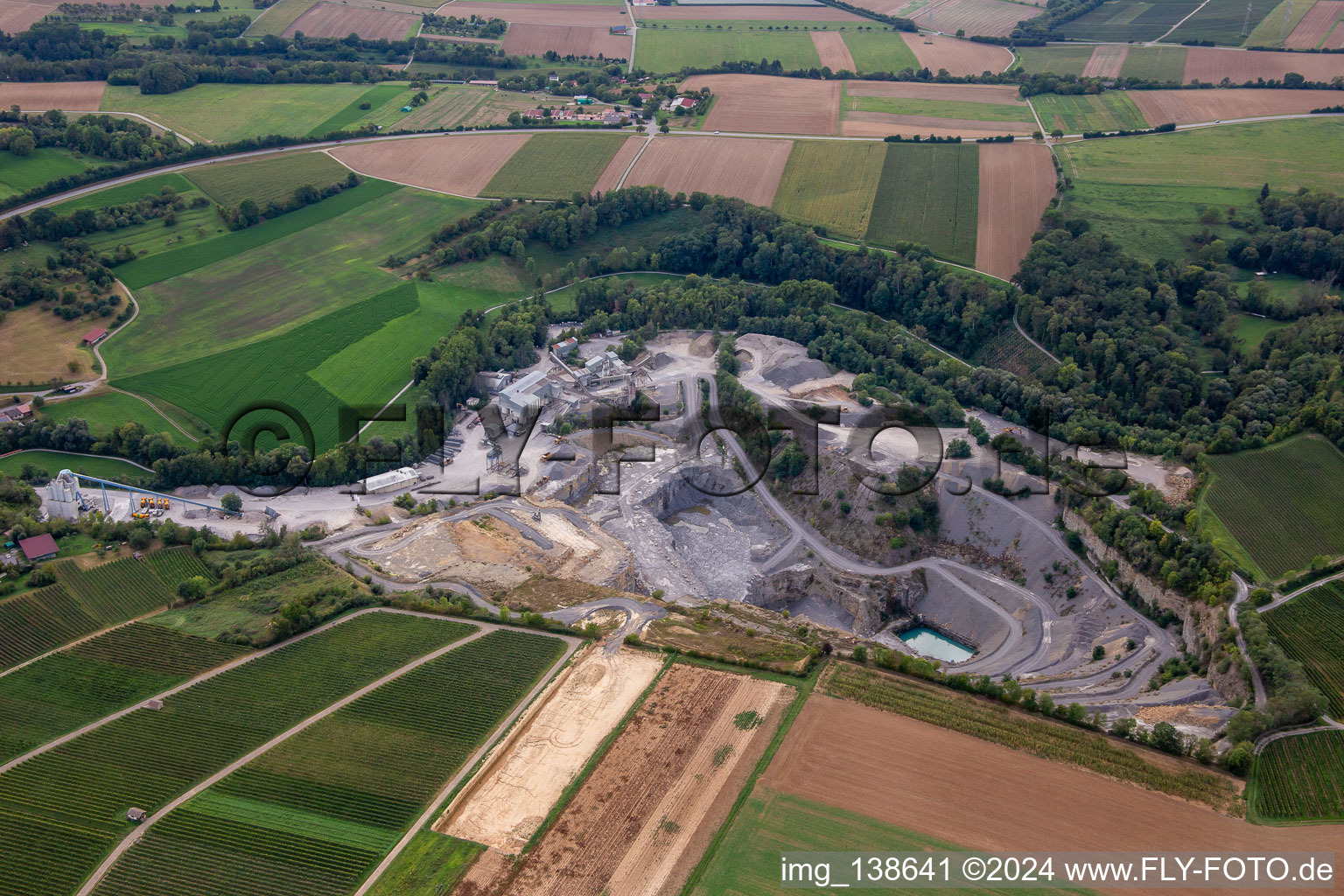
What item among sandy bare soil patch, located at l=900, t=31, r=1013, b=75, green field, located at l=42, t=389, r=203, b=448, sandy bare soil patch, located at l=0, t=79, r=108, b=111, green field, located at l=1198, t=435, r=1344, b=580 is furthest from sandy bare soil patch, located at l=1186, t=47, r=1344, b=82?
sandy bare soil patch, located at l=0, t=79, r=108, b=111

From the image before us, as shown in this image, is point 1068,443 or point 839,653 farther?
point 1068,443

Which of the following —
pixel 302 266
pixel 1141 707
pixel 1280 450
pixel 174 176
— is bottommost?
pixel 1141 707

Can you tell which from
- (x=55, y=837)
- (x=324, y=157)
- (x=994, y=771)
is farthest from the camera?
(x=324, y=157)

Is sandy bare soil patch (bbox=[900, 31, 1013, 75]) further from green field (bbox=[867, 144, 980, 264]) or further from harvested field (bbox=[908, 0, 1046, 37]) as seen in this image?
green field (bbox=[867, 144, 980, 264])

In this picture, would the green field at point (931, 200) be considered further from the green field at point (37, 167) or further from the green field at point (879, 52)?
the green field at point (37, 167)

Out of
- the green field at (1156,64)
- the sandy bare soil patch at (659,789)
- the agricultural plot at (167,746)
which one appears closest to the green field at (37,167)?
the agricultural plot at (167,746)

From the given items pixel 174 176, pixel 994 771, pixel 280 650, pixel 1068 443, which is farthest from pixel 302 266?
pixel 994 771

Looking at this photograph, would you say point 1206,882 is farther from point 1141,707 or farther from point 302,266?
point 302,266

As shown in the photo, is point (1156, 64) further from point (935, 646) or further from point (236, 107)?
point (236, 107)
